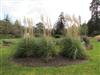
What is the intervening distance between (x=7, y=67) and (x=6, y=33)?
14.3 metres

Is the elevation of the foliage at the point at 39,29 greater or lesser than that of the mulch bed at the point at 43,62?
greater

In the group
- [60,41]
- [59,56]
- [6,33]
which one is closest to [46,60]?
[59,56]

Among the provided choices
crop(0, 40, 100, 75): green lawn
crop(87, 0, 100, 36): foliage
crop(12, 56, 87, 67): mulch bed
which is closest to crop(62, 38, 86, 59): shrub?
crop(12, 56, 87, 67): mulch bed

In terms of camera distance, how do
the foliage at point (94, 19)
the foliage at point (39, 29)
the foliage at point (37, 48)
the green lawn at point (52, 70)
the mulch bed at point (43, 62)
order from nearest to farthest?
the green lawn at point (52, 70)
the mulch bed at point (43, 62)
the foliage at point (37, 48)
the foliage at point (39, 29)
the foliage at point (94, 19)

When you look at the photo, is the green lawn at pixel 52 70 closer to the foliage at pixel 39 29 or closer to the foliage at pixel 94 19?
the foliage at pixel 39 29

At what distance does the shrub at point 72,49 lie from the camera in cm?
818

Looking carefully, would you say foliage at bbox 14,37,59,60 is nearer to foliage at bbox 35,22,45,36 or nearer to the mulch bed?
the mulch bed

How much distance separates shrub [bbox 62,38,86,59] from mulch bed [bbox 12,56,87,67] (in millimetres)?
242

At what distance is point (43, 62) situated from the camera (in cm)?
766

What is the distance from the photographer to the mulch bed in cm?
749

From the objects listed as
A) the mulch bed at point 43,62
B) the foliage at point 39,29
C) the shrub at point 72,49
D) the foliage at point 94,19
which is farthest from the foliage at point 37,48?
the foliage at point 94,19

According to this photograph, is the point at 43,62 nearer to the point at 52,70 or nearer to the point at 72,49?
the point at 52,70

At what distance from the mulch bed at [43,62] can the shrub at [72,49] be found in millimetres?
242

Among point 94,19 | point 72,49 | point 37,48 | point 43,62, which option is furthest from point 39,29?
point 94,19
